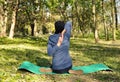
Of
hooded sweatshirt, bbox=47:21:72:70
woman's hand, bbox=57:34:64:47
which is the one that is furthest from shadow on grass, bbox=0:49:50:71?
woman's hand, bbox=57:34:64:47

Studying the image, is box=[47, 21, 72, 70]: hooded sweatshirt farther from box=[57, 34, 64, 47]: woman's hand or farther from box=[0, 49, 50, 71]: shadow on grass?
box=[0, 49, 50, 71]: shadow on grass

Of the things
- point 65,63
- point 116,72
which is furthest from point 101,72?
point 65,63

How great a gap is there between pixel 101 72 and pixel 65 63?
2194 mm

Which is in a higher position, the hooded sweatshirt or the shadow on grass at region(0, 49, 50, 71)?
the hooded sweatshirt

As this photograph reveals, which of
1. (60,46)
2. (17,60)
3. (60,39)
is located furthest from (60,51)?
(17,60)

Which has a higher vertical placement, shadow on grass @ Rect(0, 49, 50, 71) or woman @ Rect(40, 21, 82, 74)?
woman @ Rect(40, 21, 82, 74)

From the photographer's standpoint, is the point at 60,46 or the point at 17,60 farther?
the point at 17,60

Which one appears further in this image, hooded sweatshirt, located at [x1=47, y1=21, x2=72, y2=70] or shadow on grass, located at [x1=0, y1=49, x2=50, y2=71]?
shadow on grass, located at [x1=0, y1=49, x2=50, y2=71]

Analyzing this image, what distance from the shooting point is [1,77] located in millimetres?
13477

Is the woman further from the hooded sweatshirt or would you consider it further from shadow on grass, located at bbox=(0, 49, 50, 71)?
shadow on grass, located at bbox=(0, 49, 50, 71)

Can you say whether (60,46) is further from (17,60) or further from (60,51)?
(17,60)

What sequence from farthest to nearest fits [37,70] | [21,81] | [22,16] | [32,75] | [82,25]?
[82,25] < [22,16] < [37,70] < [32,75] < [21,81]

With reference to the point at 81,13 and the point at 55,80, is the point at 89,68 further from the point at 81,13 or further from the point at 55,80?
the point at 81,13

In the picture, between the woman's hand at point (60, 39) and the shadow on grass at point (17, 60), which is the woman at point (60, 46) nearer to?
the woman's hand at point (60, 39)
